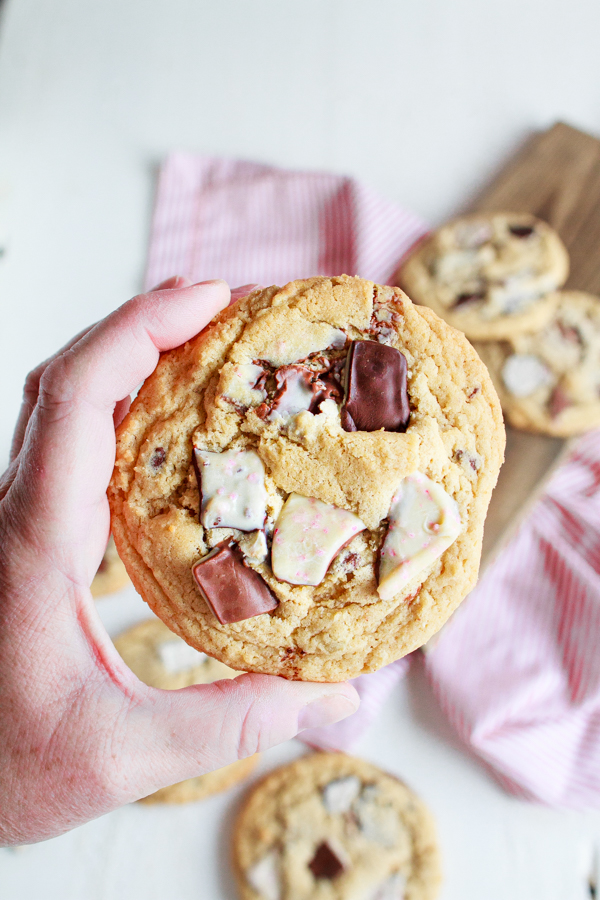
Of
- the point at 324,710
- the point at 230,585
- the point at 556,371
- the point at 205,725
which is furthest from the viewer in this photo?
the point at 556,371

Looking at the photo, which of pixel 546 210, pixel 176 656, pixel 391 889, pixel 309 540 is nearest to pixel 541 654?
pixel 391 889

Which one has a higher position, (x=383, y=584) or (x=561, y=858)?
(x=383, y=584)


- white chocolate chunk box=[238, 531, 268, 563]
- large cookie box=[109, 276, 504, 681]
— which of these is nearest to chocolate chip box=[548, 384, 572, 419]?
large cookie box=[109, 276, 504, 681]

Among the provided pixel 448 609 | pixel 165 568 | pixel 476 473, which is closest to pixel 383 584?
Result: pixel 448 609

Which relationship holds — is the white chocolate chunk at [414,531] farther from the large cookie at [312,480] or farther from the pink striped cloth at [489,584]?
the pink striped cloth at [489,584]

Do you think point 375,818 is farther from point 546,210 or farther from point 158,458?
point 546,210

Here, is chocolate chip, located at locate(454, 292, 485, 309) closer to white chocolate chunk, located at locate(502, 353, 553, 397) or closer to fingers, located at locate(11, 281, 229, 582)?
white chocolate chunk, located at locate(502, 353, 553, 397)

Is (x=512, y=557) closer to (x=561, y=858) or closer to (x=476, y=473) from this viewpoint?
(x=561, y=858)
